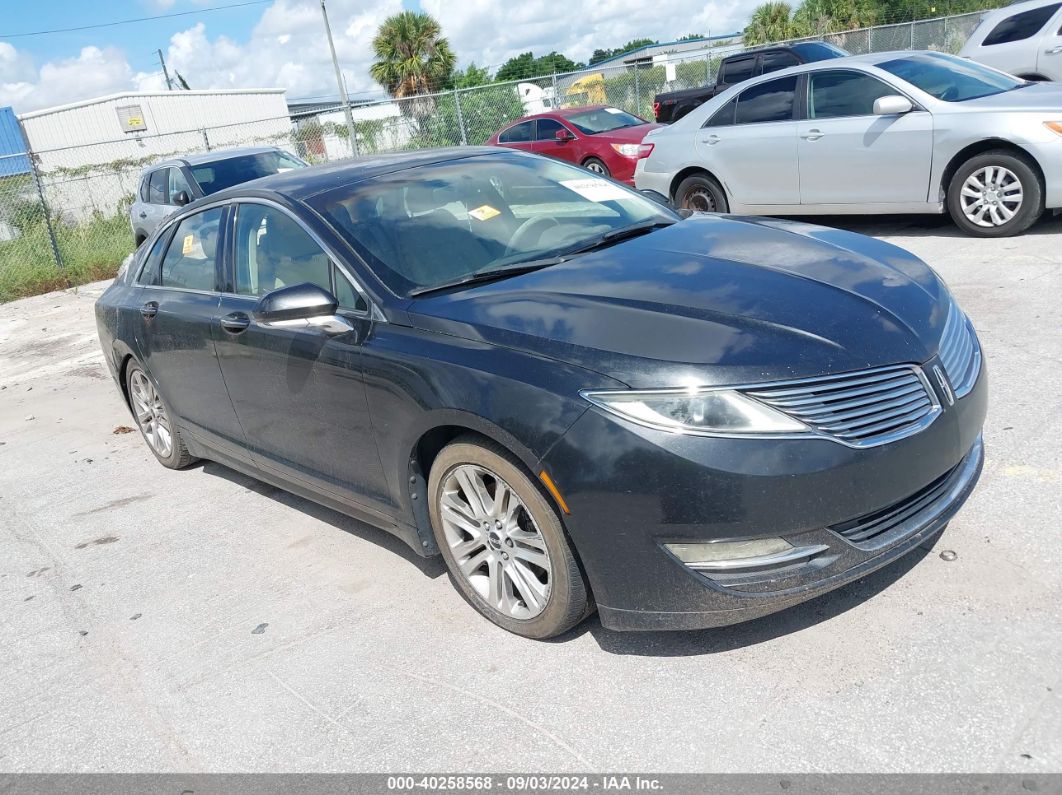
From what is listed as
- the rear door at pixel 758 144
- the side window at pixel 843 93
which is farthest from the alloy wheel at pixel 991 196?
the rear door at pixel 758 144

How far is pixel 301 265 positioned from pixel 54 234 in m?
13.9

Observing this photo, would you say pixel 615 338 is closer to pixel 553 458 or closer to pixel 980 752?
pixel 553 458

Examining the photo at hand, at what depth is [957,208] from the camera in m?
7.84

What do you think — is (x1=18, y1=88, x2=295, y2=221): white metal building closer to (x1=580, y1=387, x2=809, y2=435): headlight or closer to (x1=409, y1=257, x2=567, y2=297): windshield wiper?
(x1=409, y1=257, x2=567, y2=297): windshield wiper

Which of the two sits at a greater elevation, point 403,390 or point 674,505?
point 403,390

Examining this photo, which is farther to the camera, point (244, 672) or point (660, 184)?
point (660, 184)

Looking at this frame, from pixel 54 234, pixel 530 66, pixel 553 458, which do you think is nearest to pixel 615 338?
pixel 553 458

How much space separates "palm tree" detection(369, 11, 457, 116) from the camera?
Answer: 1588 inches

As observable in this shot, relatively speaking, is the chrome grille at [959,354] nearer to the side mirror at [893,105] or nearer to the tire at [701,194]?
the side mirror at [893,105]

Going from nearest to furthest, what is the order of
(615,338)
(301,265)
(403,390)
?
(615,338) < (403,390) < (301,265)

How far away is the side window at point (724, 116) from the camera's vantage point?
9.20 metres

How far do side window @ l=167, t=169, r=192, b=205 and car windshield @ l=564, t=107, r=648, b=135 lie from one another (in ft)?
19.8

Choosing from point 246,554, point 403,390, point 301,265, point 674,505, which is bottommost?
point 246,554

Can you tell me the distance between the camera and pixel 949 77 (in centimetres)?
810
